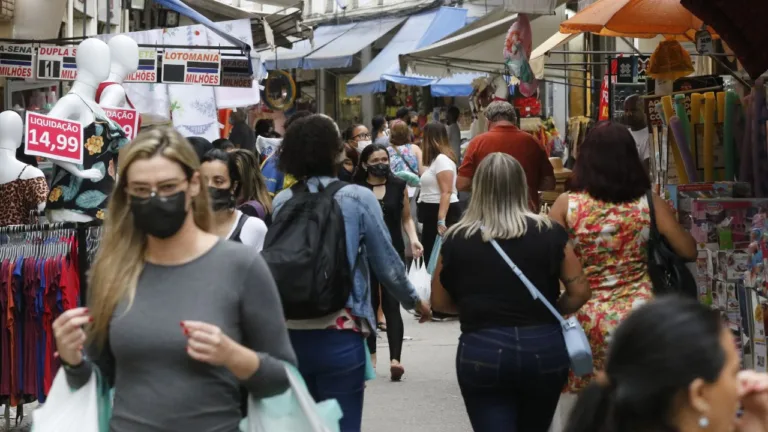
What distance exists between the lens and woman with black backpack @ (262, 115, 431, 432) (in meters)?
5.63

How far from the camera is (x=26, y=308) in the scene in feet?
24.6

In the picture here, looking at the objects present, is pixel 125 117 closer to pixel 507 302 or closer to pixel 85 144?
pixel 85 144

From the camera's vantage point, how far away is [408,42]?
32469 mm

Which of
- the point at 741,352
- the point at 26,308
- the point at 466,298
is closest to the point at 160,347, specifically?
the point at 466,298

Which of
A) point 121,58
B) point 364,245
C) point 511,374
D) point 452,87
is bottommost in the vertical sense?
point 511,374

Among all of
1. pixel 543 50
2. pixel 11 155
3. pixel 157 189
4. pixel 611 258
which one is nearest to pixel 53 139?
pixel 11 155

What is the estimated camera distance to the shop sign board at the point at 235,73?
1452 cm

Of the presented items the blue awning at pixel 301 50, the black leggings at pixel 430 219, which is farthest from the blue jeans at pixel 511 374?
the blue awning at pixel 301 50

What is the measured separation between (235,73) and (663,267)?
8967 mm

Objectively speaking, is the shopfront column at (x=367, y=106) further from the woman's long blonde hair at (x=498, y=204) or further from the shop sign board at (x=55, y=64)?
the woman's long blonde hair at (x=498, y=204)

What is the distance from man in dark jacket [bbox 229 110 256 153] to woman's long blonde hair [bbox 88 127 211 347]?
15.6 metres

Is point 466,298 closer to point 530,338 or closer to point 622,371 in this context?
point 530,338

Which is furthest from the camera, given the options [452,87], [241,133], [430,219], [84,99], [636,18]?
[452,87]

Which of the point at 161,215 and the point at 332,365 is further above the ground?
the point at 161,215
